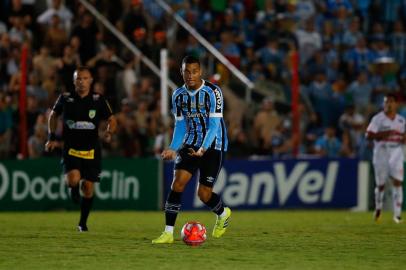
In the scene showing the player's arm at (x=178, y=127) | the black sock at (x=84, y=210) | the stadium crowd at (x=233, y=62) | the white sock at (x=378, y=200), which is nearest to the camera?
the player's arm at (x=178, y=127)

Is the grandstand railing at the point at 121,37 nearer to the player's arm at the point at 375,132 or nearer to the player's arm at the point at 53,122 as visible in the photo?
the player's arm at the point at 375,132

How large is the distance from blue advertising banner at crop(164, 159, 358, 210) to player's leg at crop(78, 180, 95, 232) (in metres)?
7.19

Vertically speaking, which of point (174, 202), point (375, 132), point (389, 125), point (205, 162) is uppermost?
point (389, 125)

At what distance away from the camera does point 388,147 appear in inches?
727

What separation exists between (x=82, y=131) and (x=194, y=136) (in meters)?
2.85

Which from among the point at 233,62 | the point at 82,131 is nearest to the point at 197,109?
the point at 82,131

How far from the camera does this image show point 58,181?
71.1 feet

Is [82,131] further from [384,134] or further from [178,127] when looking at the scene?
[384,134]

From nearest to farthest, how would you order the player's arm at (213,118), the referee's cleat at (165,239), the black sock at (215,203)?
1. the player's arm at (213,118)
2. the referee's cleat at (165,239)
3. the black sock at (215,203)

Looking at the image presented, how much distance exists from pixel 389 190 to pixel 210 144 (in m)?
10.7

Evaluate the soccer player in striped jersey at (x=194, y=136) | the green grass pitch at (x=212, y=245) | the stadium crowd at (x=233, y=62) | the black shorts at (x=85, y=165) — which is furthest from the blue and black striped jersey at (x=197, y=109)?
the stadium crowd at (x=233, y=62)

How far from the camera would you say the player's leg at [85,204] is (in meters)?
14.8

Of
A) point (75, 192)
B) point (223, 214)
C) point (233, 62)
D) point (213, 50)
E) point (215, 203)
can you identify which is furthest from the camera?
point (233, 62)

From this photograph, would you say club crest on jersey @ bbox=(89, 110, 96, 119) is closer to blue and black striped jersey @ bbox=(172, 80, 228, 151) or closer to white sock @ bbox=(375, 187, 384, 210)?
blue and black striped jersey @ bbox=(172, 80, 228, 151)
